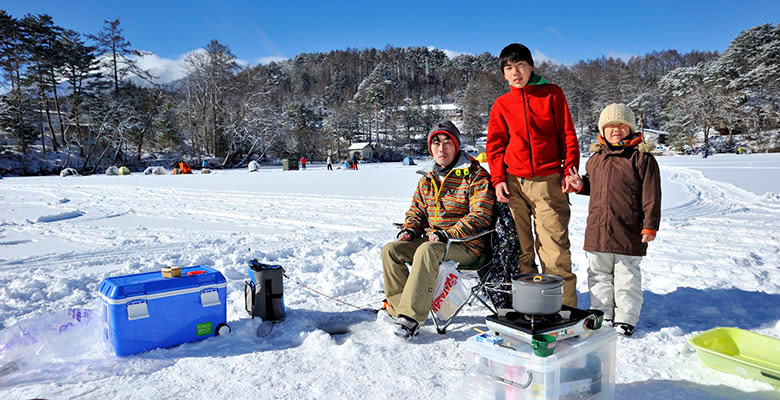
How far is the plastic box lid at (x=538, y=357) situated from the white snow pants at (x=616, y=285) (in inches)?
41.7

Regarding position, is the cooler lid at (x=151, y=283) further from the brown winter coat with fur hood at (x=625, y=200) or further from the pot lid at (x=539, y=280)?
the brown winter coat with fur hood at (x=625, y=200)

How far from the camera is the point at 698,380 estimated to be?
237 cm

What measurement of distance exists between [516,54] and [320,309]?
98.8 inches

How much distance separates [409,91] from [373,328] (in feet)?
379

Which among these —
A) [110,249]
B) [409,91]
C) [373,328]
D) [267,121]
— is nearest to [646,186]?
[373,328]

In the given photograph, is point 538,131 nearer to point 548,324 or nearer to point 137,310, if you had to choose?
point 548,324

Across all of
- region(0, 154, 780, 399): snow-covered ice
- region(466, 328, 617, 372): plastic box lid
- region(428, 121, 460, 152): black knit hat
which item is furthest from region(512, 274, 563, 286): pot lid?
region(428, 121, 460, 152): black knit hat

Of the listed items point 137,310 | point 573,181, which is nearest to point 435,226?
point 573,181

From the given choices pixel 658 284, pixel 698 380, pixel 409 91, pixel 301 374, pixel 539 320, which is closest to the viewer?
pixel 539 320

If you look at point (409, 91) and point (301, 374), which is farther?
point (409, 91)

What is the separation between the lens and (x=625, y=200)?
3.05 meters

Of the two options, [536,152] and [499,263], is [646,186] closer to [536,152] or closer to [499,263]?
[536,152]

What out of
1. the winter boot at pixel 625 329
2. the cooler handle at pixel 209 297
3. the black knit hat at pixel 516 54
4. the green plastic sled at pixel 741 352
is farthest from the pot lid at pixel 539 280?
the cooler handle at pixel 209 297

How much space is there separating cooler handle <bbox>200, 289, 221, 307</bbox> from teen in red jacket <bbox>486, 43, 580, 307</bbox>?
6.95 ft
